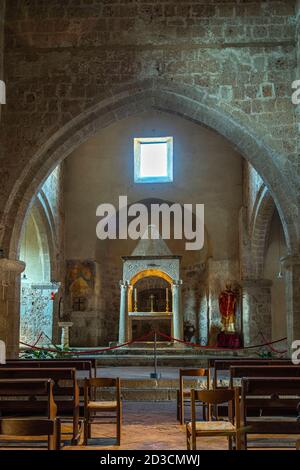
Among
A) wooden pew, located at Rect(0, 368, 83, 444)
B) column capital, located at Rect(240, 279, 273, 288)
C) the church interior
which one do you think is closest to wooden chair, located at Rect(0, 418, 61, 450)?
the church interior

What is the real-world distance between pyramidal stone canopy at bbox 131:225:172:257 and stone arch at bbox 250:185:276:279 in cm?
269

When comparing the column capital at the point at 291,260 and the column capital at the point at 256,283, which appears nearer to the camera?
the column capital at the point at 291,260

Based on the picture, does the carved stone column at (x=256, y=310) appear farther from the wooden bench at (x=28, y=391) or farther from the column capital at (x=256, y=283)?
the wooden bench at (x=28, y=391)

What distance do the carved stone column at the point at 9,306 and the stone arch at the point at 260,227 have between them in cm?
755

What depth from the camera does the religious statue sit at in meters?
18.9

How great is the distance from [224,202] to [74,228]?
498 centimetres

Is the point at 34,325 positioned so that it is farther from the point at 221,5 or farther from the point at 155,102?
the point at 221,5

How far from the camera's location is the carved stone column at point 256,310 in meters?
18.2

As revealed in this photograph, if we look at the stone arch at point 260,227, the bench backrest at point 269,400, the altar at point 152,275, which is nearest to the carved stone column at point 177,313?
the altar at point 152,275

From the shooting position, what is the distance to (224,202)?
65.7ft

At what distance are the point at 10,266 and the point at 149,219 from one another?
33.5 ft

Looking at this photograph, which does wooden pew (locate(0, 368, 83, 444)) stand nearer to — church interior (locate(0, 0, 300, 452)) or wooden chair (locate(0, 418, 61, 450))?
church interior (locate(0, 0, 300, 452))

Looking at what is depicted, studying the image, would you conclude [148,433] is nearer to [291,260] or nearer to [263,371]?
[263,371]
